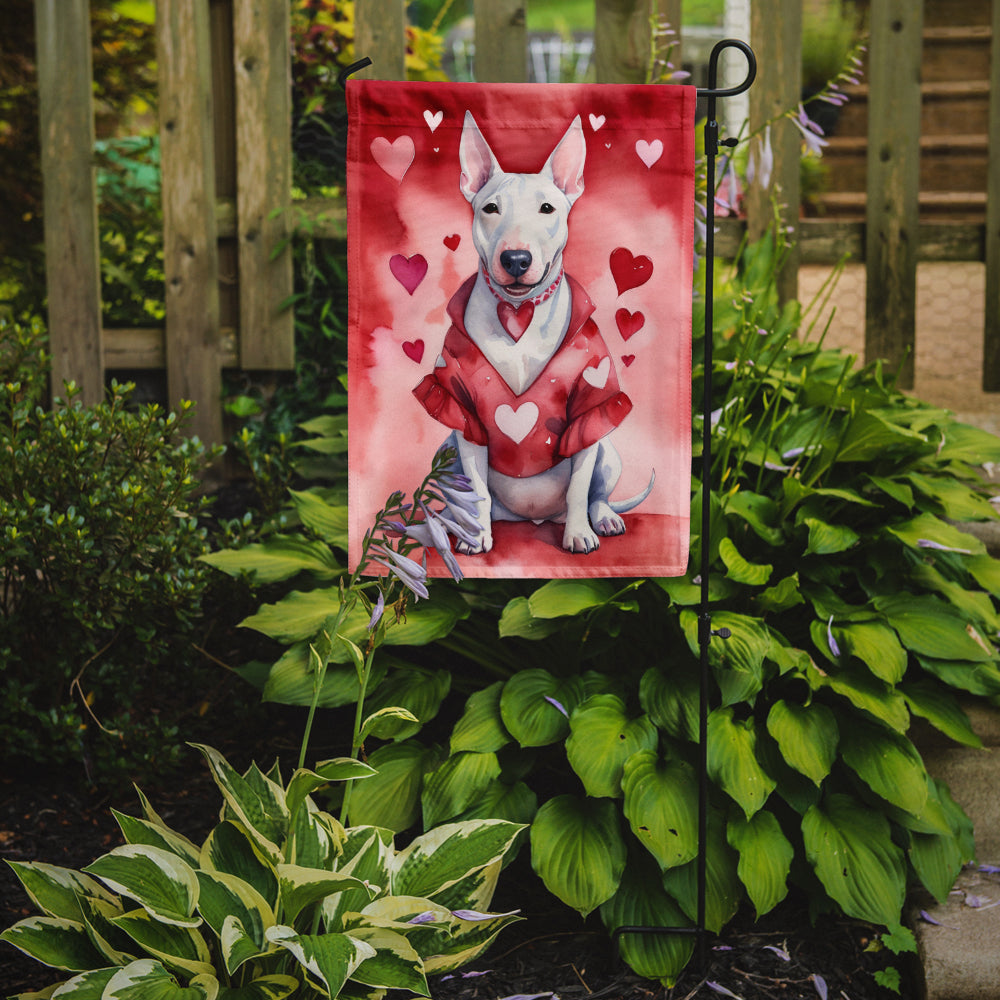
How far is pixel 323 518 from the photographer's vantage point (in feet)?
8.08

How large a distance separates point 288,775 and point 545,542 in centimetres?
105

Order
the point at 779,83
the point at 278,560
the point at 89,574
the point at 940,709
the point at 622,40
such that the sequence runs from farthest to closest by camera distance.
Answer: the point at 779,83
the point at 622,40
the point at 278,560
the point at 89,574
the point at 940,709

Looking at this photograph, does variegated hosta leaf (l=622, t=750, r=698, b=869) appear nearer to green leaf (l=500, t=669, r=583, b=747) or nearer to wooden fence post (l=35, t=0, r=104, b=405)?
green leaf (l=500, t=669, r=583, b=747)

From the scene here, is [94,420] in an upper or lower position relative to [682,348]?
lower

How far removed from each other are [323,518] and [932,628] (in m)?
1.41

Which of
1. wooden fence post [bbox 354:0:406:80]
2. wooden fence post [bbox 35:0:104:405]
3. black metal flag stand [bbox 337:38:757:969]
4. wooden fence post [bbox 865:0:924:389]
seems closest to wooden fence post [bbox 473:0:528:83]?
wooden fence post [bbox 354:0:406:80]

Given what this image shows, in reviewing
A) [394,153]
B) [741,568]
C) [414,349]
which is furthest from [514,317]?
[741,568]

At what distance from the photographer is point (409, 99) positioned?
1.73 m

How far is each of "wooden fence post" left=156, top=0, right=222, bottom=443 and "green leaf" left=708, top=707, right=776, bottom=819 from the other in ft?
7.12

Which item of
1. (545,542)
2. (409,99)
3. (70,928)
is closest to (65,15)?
(409,99)

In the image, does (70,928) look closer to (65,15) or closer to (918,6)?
(65,15)

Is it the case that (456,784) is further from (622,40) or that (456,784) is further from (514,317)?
(622,40)

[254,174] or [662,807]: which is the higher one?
[254,174]

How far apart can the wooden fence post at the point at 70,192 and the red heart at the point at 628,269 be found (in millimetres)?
2153
